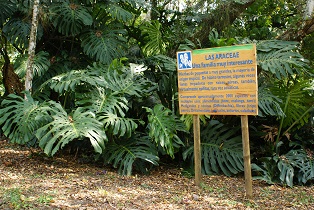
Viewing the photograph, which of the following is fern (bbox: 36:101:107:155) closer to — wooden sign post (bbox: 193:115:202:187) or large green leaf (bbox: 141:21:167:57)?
wooden sign post (bbox: 193:115:202:187)

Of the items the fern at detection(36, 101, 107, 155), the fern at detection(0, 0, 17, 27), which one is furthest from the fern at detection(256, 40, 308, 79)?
the fern at detection(0, 0, 17, 27)

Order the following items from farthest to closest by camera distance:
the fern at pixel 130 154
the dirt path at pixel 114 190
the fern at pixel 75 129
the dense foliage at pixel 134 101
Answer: the fern at pixel 130 154 < the dense foliage at pixel 134 101 < the fern at pixel 75 129 < the dirt path at pixel 114 190

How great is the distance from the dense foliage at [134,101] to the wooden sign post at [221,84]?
668mm

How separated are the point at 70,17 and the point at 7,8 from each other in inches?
43.8

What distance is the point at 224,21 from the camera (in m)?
8.12

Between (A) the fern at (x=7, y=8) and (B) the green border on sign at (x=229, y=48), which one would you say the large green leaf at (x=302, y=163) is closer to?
(B) the green border on sign at (x=229, y=48)

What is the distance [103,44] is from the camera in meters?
6.82

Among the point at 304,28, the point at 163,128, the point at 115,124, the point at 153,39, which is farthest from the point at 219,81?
the point at 304,28

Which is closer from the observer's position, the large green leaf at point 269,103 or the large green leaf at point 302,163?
the large green leaf at point 302,163

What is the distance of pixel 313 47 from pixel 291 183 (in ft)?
12.8

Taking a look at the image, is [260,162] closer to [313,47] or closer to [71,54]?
[313,47]

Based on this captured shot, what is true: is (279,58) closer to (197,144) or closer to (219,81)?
(219,81)

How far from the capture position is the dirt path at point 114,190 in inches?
149

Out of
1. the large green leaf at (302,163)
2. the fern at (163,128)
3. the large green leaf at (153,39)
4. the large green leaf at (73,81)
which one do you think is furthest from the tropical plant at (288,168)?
the large green leaf at (153,39)
